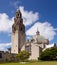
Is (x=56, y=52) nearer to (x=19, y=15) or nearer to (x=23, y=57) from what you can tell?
(x=23, y=57)

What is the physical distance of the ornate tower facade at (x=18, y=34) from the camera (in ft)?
346

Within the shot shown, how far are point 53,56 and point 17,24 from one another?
111 feet

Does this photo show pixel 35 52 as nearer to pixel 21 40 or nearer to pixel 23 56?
pixel 23 56

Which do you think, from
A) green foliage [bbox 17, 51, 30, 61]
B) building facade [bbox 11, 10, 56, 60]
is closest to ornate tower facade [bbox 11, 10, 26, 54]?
building facade [bbox 11, 10, 56, 60]

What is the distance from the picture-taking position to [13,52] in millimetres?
104750

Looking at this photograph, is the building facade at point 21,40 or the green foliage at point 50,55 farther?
the building facade at point 21,40

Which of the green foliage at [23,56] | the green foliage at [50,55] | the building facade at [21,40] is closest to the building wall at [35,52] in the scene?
the building facade at [21,40]

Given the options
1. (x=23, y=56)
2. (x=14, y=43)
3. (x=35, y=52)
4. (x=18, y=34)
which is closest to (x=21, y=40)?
(x=18, y=34)

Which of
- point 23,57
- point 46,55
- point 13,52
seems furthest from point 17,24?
point 46,55

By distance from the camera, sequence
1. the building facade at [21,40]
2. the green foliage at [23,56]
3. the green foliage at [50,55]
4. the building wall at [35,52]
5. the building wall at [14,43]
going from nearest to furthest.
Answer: the green foliage at [50,55] < the green foliage at [23,56] < the building wall at [35,52] < the building facade at [21,40] < the building wall at [14,43]

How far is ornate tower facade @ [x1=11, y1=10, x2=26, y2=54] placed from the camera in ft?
346

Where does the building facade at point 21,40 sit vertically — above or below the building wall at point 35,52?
above

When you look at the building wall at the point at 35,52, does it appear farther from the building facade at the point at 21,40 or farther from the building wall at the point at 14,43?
the building wall at the point at 14,43

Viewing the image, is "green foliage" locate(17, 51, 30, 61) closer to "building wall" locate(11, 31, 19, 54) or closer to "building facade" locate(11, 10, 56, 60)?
"building facade" locate(11, 10, 56, 60)
